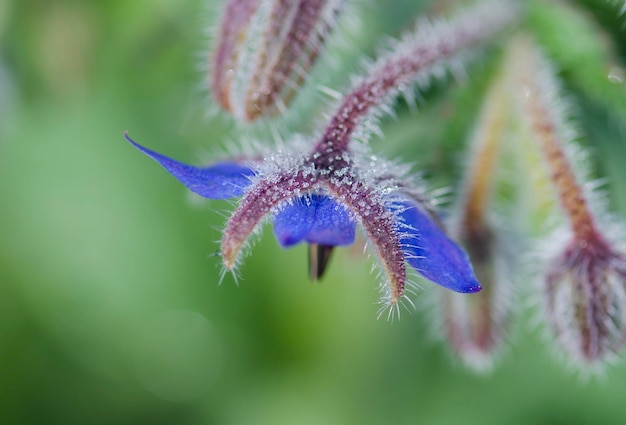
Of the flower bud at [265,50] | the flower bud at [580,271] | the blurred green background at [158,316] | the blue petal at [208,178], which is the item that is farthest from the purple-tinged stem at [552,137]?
the blurred green background at [158,316]

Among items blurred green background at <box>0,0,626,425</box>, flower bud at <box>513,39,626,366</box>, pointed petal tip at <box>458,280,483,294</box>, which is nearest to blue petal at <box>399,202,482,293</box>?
pointed petal tip at <box>458,280,483,294</box>

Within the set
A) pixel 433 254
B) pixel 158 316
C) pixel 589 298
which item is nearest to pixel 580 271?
pixel 589 298

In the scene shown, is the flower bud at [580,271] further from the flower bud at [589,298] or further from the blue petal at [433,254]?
the blue petal at [433,254]

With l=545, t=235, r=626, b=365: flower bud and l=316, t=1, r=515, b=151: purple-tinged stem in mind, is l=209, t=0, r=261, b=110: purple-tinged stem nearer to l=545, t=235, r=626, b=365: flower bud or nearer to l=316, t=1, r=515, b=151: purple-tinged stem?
l=316, t=1, r=515, b=151: purple-tinged stem

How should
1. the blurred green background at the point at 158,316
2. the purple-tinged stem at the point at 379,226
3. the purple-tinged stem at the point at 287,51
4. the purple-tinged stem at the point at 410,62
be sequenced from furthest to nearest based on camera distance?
the blurred green background at the point at 158,316 → the purple-tinged stem at the point at 287,51 → the purple-tinged stem at the point at 410,62 → the purple-tinged stem at the point at 379,226

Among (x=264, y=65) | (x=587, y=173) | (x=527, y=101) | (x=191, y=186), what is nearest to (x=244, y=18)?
(x=264, y=65)

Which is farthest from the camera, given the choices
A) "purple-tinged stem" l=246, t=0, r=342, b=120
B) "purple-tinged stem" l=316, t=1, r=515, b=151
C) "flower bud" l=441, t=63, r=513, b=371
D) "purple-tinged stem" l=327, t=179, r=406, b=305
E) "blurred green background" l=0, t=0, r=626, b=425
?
"blurred green background" l=0, t=0, r=626, b=425

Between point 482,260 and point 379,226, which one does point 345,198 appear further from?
point 482,260
